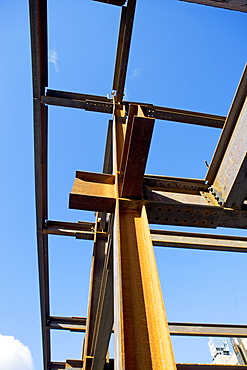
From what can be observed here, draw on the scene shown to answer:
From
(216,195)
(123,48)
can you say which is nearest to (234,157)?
(216,195)

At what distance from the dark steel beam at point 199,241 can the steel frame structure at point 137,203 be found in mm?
18

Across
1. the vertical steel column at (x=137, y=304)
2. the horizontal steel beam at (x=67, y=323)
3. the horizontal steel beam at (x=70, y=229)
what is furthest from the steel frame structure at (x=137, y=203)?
the horizontal steel beam at (x=67, y=323)

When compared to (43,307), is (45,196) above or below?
above

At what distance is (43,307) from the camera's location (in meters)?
8.44

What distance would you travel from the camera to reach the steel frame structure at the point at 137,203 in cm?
189

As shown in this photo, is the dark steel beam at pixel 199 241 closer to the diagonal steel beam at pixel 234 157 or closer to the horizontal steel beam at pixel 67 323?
the diagonal steel beam at pixel 234 157

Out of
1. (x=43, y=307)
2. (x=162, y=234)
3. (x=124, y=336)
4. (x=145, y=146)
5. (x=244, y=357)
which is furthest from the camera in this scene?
(x=244, y=357)

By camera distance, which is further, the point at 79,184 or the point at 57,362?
the point at 57,362

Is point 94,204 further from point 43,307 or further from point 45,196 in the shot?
point 43,307

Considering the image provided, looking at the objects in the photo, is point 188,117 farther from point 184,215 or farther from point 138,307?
point 138,307

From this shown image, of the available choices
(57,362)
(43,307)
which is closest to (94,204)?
(43,307)

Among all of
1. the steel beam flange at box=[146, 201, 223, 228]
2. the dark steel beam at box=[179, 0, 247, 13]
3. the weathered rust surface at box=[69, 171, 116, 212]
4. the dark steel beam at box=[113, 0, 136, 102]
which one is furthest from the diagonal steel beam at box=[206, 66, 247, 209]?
the dark steel beam at box=[113, 0, 136, 102]

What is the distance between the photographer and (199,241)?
4.41m

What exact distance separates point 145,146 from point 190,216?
1140 millimetres
